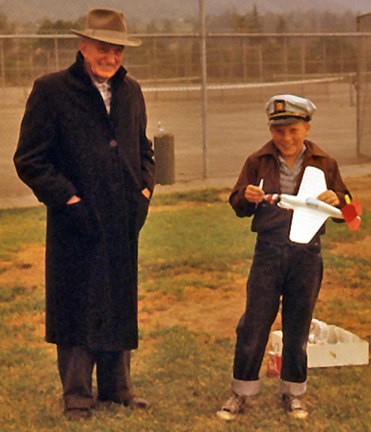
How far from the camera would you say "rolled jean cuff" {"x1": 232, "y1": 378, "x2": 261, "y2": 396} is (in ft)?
15.6

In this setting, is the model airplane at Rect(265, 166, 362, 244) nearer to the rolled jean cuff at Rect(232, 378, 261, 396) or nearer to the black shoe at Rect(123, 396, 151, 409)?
the rolled jean cuff at Rect(232, 378, 261, 396)

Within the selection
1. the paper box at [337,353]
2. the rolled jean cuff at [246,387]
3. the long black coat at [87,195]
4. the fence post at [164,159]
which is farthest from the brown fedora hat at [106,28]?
the fence post at [164,159]

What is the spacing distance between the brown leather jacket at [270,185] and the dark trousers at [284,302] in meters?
0.07

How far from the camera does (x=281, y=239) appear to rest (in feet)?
15.0

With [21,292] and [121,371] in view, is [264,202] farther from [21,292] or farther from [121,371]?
[21,292]

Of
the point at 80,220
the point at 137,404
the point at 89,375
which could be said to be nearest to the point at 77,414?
the point at 89,375

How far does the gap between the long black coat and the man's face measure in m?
0.05

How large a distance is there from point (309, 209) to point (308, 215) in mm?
26

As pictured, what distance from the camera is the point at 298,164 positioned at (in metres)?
4.63

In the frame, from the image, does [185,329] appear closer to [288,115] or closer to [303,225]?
[303,225]

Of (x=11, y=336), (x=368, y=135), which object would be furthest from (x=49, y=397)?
(x=368, y=135)

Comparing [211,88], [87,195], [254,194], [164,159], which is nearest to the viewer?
[254,194]

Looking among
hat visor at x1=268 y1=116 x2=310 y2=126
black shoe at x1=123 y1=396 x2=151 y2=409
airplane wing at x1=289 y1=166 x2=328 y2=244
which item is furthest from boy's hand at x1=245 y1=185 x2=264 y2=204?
black shoe at x1=123 y1=396 x2=151 y2=409

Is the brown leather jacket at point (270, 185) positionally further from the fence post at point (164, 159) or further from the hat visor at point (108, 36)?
the fence post at point (164, 159)
